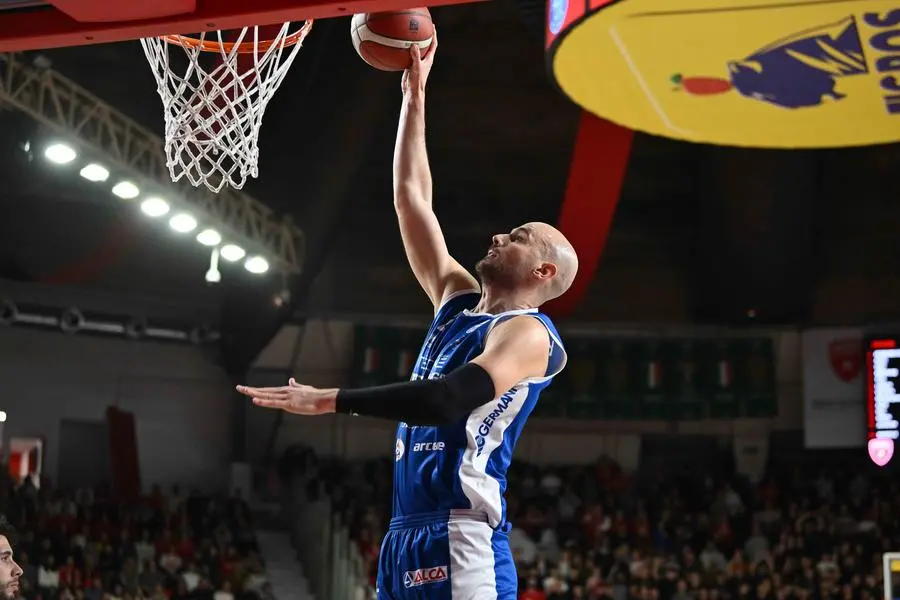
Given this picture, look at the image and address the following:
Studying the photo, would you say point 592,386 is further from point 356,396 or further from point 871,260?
point 356,396

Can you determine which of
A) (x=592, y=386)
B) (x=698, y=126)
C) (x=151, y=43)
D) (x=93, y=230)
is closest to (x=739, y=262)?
(x=592, y=386)

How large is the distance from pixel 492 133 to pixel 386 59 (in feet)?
43.5

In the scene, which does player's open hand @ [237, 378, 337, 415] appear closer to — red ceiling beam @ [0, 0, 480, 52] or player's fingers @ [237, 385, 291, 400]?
player's fingers @ [237, 385, 291, 400]

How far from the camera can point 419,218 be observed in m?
4.34

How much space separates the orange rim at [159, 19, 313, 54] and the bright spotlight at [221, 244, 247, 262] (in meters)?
9.81

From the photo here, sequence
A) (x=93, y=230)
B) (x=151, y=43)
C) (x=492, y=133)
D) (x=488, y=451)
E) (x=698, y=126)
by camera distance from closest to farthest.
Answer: (x=488, y=451), (x=151, y=43), (x=698, y=126), (x=93, y=230), (x=492, y=133)

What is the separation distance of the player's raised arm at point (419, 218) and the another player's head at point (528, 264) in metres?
0.22

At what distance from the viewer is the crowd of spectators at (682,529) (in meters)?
16.1

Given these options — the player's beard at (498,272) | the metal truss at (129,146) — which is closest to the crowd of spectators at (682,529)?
the metal truss at (129,146)

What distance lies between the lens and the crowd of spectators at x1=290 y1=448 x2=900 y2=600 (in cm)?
1612

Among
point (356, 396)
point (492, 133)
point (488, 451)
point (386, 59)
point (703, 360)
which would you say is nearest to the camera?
point (356, 396)

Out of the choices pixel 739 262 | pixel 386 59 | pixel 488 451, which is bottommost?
pixel 488 451

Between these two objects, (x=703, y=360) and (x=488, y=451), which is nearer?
(x=488, y=451)

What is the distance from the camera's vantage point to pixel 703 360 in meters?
19.3
